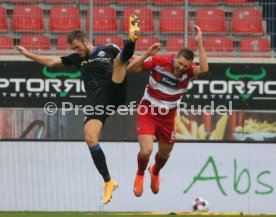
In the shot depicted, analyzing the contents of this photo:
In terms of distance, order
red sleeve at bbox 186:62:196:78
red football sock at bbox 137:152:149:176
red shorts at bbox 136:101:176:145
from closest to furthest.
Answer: red sleeve at bbox 186:62:196:78
red shorts at bbox 136:101:176:145
red football sock at bbox 137:152:149:176

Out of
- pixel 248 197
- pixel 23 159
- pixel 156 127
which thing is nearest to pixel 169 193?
pixel 248 197

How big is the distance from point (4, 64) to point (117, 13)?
230 centimetres

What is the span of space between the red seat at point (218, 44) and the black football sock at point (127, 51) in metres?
5.44

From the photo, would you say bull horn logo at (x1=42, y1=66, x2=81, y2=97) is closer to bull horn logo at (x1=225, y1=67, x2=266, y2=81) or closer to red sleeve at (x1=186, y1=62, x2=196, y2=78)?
bull horn logo at (x1=225, y1=67, x2=266, y2=81)

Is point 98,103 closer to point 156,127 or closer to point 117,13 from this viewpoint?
point 156,127

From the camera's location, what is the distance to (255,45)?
728 inches

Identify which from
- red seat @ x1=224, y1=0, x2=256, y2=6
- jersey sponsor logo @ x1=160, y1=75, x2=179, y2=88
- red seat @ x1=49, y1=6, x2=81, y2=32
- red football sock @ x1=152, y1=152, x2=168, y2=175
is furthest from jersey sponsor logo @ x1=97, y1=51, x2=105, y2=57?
red seat @ x1=224, y1=0, x2=256, y2=6

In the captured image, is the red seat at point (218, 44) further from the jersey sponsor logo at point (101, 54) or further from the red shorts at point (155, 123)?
the jersey sponsor logo at point (101, 54)

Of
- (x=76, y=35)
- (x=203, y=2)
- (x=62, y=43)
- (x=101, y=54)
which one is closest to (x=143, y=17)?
(x=203, y=2)

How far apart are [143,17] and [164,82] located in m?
4.95

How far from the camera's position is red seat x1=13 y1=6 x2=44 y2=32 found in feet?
59.8

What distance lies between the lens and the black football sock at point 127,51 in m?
13.2

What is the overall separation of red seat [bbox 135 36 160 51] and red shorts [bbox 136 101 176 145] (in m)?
4.35

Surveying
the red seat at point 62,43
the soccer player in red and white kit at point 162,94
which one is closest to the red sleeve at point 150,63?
the soccer player in red and white kit at point 162,94
